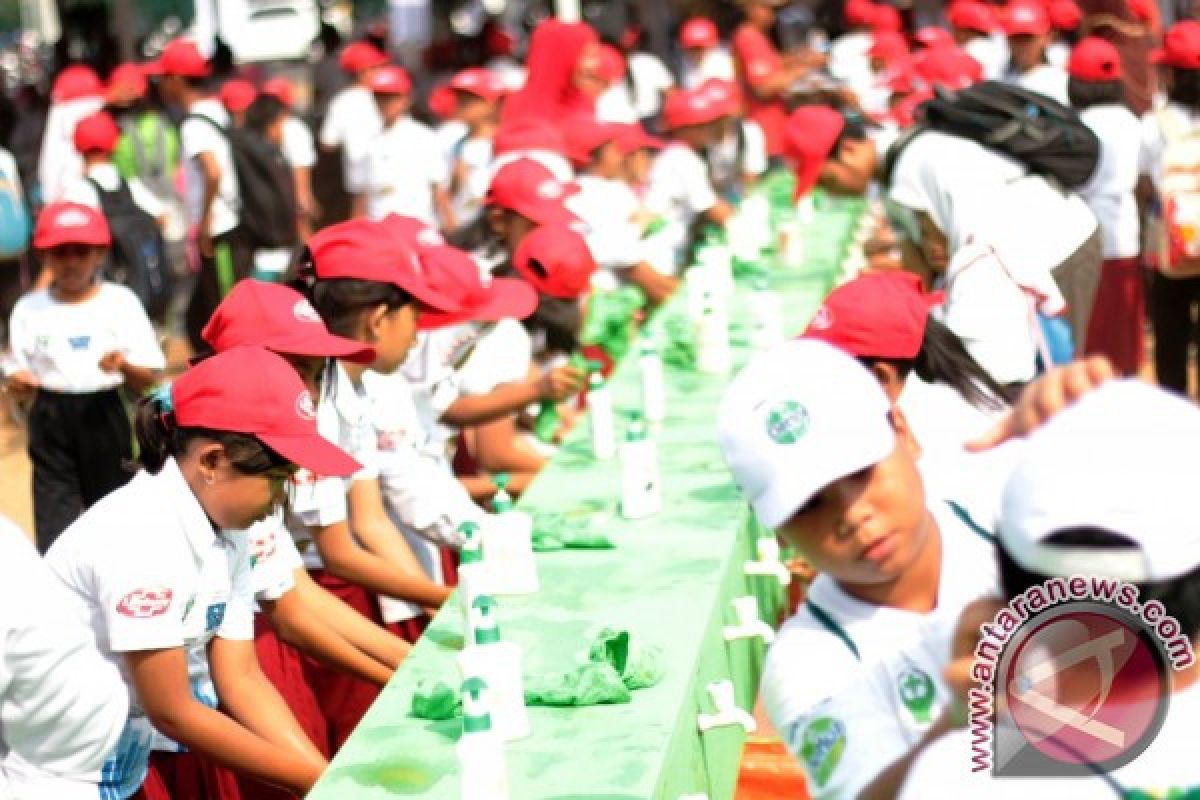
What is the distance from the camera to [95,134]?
8578 millimetres

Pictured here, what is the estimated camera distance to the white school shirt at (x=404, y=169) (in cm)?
1052

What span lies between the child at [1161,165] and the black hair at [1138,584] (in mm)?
5802

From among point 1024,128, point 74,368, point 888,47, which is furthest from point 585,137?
point 888,47

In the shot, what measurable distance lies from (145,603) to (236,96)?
338 inches

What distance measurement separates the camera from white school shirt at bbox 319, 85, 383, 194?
12219 mm

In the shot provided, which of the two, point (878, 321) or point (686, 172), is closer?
point (878, 321)

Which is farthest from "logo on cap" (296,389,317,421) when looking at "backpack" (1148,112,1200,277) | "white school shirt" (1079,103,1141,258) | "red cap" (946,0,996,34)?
"red cap" (946,0,996,34)

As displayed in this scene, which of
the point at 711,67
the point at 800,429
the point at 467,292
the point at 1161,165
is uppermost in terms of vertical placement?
the point at 800,429

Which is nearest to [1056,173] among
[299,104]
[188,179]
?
[188,179]

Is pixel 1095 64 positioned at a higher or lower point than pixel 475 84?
higher

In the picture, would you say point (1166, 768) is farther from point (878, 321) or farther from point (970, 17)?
point (970, 17)

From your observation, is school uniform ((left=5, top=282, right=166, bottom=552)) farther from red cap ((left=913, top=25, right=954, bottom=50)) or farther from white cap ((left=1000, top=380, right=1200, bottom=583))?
red cap ((left=913, top=25, right=954, bottom=50))

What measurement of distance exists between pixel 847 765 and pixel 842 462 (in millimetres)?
326

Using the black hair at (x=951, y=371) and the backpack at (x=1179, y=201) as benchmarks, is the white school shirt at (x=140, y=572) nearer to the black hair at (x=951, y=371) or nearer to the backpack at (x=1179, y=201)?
the black hair at (x=951, y=371)
